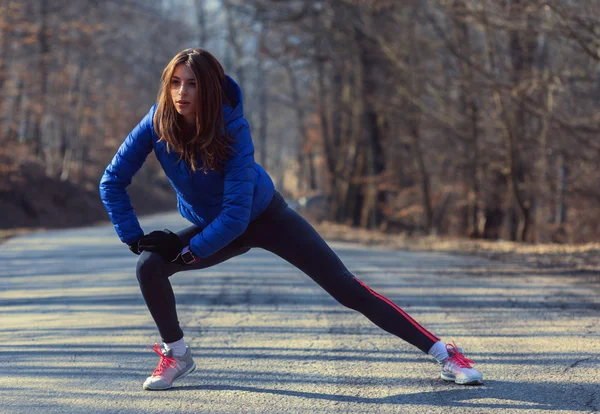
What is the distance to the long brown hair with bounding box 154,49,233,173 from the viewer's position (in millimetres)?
4191

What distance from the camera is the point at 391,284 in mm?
8859

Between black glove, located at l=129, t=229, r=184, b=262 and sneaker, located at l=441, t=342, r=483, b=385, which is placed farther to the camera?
sneaker, located at l=441, t=342, r=483, b=385

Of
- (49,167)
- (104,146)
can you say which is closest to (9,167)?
(49,167)

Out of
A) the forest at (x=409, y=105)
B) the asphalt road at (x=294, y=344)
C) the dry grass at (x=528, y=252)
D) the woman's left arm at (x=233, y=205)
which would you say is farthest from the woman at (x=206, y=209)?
the forest at (x=409, y=105)

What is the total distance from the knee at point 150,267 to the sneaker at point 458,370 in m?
1.67

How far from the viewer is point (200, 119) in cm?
420

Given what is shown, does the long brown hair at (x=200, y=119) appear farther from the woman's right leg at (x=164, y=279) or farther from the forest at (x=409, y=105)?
the forest at (x=409, y=105)

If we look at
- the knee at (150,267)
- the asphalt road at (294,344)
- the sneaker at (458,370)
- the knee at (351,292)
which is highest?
the knee at (150,267)

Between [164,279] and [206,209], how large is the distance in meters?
0.46

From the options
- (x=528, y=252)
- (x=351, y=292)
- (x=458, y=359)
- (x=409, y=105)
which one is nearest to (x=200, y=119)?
(x=351, y=292)

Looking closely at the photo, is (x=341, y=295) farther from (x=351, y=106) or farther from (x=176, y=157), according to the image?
(x=351, y=106)

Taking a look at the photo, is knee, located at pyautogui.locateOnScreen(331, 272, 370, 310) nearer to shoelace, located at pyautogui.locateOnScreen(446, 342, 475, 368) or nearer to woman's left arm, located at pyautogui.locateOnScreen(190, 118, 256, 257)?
shoelace, located at pyautogui.locateOnScreen(446, 342, 475, 368)

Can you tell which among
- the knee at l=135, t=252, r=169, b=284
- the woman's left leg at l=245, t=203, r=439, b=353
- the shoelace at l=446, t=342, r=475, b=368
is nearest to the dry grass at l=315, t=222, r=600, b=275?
the shoelace at l=446, t=342, r=475, b=368

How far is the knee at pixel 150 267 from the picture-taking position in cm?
439
